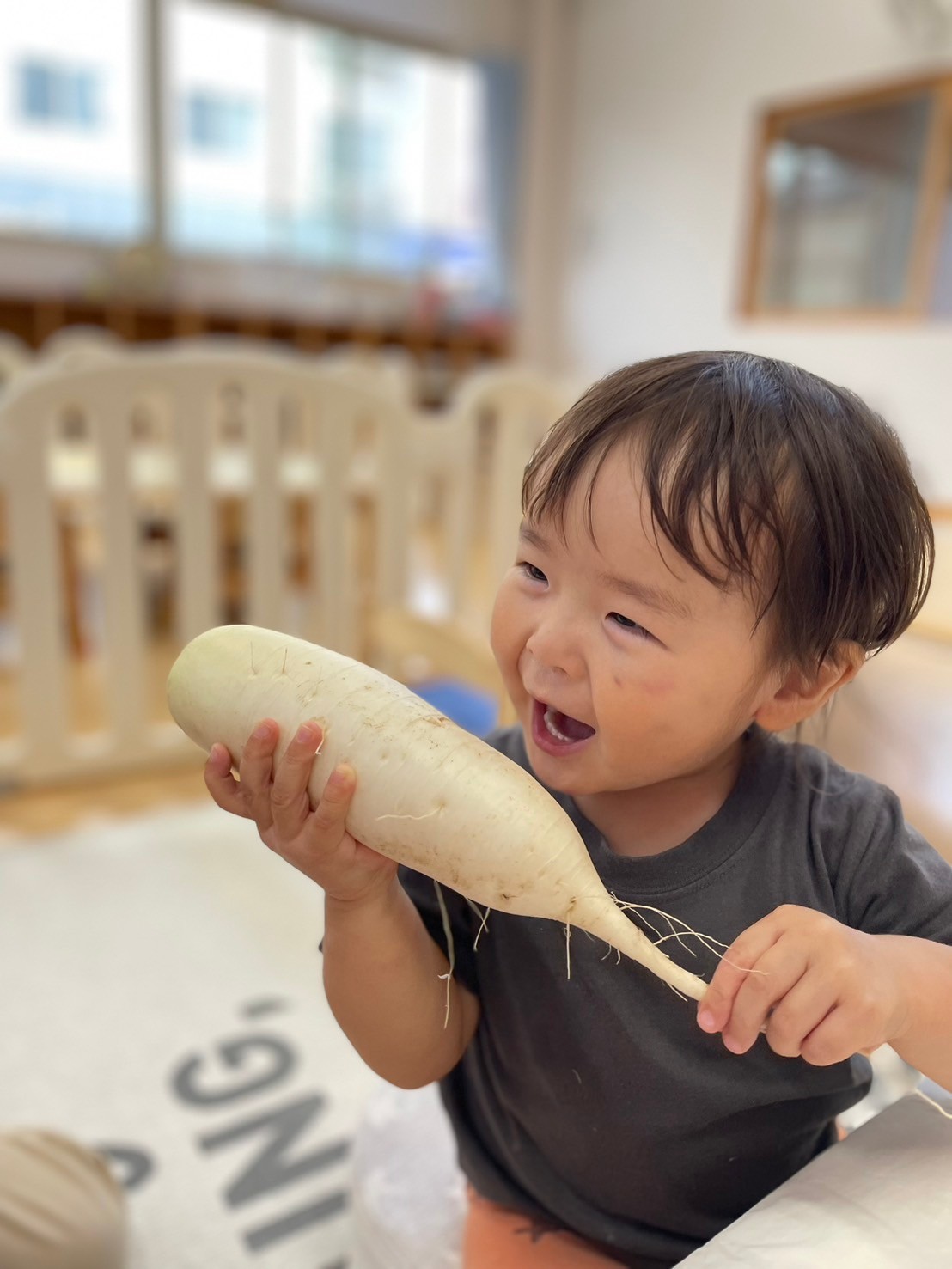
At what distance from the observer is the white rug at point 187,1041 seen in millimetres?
1033

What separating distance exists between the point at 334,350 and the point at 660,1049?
5.14 m

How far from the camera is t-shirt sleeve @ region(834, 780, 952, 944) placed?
1.75 feet

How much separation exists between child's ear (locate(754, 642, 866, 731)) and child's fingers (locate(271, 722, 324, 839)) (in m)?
0.25

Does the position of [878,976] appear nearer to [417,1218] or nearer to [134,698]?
[417,1218]

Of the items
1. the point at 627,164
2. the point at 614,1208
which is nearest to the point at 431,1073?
the point at 614,1208

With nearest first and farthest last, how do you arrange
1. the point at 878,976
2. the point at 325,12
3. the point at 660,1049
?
the point at 878,976 → the point at 660,1049 → the point at 325,12

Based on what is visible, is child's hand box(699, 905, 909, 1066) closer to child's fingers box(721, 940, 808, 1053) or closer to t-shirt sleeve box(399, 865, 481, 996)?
child's fingers box(721, 940, 808, 1053)

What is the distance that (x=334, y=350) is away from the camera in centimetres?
533

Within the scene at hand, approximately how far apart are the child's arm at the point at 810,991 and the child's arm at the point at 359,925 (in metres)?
0.19

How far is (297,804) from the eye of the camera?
51 centimetres

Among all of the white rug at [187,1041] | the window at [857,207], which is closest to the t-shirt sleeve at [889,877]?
the white rug at [187,1041]

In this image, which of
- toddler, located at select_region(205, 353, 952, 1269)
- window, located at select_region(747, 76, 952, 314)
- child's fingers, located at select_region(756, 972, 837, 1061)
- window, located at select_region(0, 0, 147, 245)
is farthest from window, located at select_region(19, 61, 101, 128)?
child's fingers, located at select_region(756, 972, 837, 1061)

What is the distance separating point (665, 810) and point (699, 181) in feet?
16.6

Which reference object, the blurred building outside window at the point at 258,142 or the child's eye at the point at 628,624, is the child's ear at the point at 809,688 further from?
the blurred building outside window at the point at 258,142
